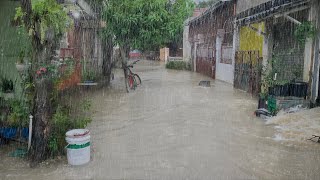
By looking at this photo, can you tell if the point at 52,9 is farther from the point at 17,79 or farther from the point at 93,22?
the point at 93,22

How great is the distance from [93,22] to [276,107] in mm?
10438

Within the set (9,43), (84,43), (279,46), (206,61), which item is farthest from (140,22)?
(206,61)

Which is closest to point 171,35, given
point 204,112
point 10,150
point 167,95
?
point 167,95

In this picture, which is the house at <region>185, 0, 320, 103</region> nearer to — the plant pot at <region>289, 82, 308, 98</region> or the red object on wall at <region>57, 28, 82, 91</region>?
the plant pot at <region>289, 82, 308, 98</region>

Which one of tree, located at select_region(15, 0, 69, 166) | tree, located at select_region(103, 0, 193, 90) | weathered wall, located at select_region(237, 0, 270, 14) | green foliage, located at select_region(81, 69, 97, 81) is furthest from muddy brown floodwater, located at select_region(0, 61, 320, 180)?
weathered wall, located at select_region(237, 0, 270, 14)

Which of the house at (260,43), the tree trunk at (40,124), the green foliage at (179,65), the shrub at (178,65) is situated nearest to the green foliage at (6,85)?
the tree trunk at (40,124)

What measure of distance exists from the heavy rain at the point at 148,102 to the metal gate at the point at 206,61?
319cm

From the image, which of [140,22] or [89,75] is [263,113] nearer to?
[140,22]

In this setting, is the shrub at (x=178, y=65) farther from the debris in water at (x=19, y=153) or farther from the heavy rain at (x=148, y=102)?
the debris in water at (x=19, y=153)

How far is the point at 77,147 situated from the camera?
5.91m

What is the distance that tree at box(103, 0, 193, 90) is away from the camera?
14.2m

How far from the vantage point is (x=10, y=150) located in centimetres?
673

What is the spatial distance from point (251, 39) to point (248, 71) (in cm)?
213

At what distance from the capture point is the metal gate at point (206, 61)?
877 inches
